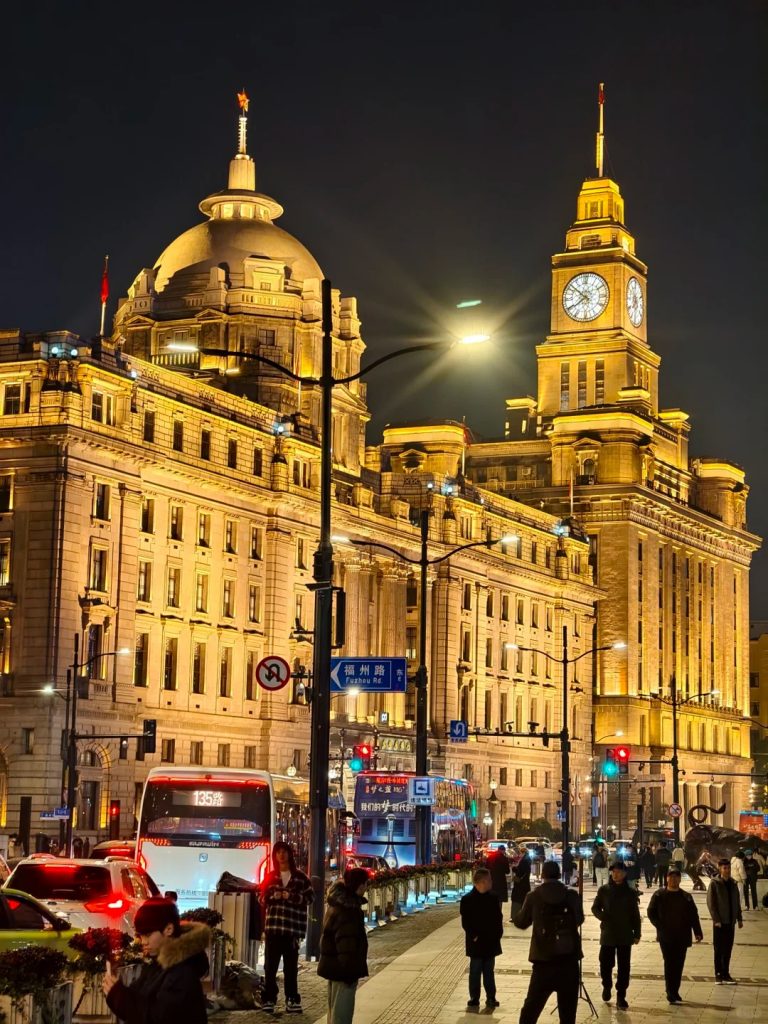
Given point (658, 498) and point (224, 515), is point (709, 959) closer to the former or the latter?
point (224, 515)

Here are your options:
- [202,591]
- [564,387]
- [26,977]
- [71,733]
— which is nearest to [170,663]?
[202,591]

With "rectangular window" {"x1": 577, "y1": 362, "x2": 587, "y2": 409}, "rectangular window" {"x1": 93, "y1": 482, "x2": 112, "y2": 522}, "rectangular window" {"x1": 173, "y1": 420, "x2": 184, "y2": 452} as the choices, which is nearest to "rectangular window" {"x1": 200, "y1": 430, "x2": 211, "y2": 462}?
"rectangular window" {"x1": 173, "y1": 420, "x2": 184, "y2": 452}

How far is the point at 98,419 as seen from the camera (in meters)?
88.4

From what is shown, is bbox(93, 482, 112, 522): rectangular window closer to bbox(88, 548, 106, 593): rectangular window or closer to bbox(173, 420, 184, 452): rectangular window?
bbox(88, 548, 106, 593): rectangular window

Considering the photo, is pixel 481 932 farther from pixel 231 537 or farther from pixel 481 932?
pixel 231 537

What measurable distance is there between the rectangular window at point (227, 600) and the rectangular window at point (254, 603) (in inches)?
75.1

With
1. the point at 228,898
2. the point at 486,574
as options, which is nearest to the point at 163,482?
the point at 486,574

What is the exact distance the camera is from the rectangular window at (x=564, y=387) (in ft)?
606

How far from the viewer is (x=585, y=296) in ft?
608

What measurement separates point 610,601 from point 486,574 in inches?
1286

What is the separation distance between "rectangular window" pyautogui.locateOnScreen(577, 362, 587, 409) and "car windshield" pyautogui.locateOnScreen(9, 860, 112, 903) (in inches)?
6253

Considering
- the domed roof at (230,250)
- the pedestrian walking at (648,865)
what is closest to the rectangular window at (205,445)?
the pedestrian walking at (648,865)

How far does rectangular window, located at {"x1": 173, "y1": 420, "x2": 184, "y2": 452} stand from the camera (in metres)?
95.9

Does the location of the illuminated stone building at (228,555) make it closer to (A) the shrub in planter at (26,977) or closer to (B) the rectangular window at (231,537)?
(B) the rectangular window at (231,537)
